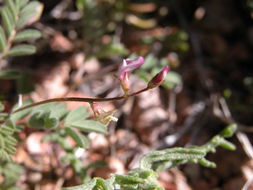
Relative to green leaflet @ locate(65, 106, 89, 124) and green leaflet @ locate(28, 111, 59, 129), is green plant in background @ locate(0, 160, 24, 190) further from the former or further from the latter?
green leaflet @ locate(65, 106, 89, 124)

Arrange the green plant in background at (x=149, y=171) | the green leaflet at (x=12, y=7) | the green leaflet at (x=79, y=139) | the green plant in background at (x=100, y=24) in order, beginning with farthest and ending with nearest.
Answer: the green plant in background at (x=100, y=24)
the green leaflet at (x=12, y=7)
the green leaflet at (x=79, y=139)
the green plant in background at (x=149, y=171)

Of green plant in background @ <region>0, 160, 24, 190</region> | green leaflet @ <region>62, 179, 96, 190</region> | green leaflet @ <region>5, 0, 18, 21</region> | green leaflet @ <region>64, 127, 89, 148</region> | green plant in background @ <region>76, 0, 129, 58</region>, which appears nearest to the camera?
green leaflet @ <region>62, 179, 96, 190</region>

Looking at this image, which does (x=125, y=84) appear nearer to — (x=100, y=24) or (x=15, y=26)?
(x=15, y=26)

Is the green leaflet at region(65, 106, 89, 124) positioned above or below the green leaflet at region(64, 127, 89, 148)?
above

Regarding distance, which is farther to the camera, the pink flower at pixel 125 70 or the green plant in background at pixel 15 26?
the green plant in background at pixel 15 26

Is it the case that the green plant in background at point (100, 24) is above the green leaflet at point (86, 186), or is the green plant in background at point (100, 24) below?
above

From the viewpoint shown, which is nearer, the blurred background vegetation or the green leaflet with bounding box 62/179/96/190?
the green leaflet with bounding box 62/179/96/190

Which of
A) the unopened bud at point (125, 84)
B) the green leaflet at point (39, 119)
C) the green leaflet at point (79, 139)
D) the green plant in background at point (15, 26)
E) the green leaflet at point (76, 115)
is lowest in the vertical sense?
the green leaflet at point (79, 139)

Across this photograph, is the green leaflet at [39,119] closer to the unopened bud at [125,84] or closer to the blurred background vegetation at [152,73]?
the unopened bud at [125,84]

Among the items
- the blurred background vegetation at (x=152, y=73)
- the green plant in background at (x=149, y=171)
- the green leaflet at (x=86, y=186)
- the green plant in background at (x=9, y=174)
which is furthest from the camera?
the blurred background vegetation at (x=152, y=73)

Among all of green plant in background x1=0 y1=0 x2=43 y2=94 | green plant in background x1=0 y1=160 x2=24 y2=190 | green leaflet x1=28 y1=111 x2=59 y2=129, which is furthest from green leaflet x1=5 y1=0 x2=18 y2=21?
green plant in background x1=0 y1=160 x2=24 y2=190

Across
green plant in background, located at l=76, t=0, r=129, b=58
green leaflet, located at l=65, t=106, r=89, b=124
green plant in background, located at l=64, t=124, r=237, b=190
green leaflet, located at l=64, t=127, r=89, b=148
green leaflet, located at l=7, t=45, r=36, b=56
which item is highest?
green plant in background, located at l=76, t=0, r=129, b=58

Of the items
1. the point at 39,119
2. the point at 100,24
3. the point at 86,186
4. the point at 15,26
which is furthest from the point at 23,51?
the point at 100,24

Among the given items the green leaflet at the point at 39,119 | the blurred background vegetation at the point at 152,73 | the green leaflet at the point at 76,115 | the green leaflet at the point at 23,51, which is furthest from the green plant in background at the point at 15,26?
the blurred background vegetation at the point at 152,73
